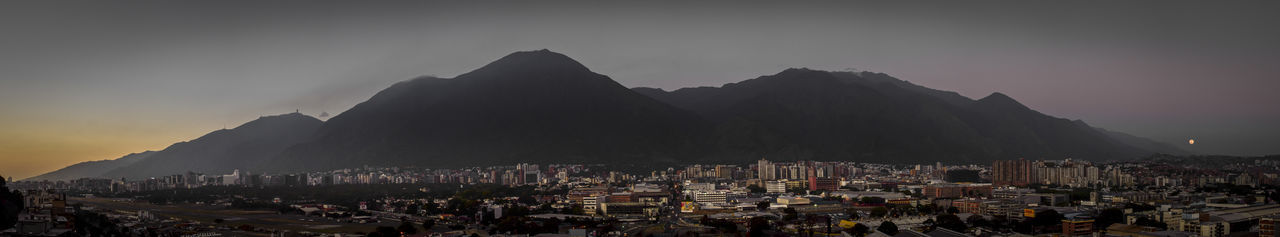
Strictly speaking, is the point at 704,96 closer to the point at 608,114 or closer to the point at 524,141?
the point at 608,114

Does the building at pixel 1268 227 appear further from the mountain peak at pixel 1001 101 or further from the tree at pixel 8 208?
the mountain peak at pixel 1001 101

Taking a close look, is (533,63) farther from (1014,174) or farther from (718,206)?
(718,206)

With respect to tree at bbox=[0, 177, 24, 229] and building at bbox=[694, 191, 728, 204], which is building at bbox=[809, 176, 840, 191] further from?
tree at bbox=[0, 177, 24, 229]

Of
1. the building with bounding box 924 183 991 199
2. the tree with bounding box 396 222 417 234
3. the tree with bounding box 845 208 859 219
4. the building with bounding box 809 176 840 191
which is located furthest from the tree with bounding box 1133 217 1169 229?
the building with bounding box 809 176 840 191

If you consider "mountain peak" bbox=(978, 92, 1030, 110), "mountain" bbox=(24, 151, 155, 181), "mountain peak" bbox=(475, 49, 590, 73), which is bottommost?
"mountain" bbox=(24, 151, 155, 181)

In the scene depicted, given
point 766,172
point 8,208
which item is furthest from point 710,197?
point 8,208

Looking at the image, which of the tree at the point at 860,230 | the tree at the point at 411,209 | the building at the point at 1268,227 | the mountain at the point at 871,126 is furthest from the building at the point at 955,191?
the mountain at the point at 871,126
